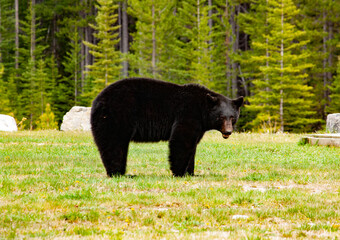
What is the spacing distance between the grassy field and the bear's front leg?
0.31 meters

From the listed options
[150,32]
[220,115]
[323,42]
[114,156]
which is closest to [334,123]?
[220,115]

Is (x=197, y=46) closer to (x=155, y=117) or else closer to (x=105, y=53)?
(x=105, y=53)

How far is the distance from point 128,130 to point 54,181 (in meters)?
1.52

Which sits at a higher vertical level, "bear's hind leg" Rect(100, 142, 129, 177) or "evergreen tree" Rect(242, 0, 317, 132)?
"evergreen tree" Rect(242, 0, 317, 132)

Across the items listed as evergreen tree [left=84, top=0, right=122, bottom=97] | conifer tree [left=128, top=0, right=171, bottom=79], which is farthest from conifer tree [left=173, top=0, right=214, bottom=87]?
evergreen tree [left=84, top=0, right=122, bottom=97]

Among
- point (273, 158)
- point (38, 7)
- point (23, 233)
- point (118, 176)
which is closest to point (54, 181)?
point (118, 176)

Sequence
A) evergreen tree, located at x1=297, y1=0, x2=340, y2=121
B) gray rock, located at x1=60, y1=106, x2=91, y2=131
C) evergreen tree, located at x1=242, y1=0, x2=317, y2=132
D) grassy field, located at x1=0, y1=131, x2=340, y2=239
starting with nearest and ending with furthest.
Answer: grassy field, located at x1=0, y1=131, x2=340, y2=239 < gray rock, located at x1=60, y1=106, x2=91, y2=131 < evergreen tree, located at x1=242, y1=0, x2=317, y2=132 < evergreen tree, located at x1=297, y1=0, x2=340, y2=121

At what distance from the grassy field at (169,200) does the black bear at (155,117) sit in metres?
0.47

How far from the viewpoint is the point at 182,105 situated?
8.94m

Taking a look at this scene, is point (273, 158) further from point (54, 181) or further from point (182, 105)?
point (54, 181)

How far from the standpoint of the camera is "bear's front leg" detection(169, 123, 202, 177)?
8688 mm

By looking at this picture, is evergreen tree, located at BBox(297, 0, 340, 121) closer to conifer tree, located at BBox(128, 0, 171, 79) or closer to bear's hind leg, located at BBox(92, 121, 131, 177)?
conifer tree, located at BBox(128, 0, 171, 79)

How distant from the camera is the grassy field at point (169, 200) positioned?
200 inches

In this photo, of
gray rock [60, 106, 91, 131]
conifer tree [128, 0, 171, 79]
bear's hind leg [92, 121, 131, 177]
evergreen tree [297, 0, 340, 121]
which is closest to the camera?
bear's hind leg [92, 121, 131, 177]
